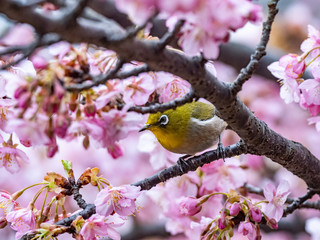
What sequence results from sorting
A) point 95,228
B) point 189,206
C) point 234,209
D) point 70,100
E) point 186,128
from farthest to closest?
point 186,128 < point 189,206 < point 234,209 < point 95,228 < point 70,100

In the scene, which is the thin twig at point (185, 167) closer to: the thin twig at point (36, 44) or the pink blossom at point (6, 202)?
the pink blossom at point (6, 202)

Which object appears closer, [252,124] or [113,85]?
[113,85]

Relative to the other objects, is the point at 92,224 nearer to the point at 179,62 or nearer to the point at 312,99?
the point at 179,62

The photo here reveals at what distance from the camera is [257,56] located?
3.95 feet

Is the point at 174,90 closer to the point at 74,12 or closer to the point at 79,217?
the point at 79,217

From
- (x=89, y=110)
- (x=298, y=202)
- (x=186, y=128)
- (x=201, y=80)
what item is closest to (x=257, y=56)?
(x=201, y=80)

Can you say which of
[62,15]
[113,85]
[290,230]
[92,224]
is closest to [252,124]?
[113,85]

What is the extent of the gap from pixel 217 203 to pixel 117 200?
70cm

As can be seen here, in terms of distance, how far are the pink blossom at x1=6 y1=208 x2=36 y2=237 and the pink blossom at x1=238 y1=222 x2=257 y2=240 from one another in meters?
0.64

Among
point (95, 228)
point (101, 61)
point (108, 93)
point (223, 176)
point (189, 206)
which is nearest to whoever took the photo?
point (108, 93)

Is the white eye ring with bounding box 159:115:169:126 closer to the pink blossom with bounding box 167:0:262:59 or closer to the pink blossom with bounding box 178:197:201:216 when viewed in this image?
the pink blossom with bounding box 178:197:201:216

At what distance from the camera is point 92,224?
4.45ft

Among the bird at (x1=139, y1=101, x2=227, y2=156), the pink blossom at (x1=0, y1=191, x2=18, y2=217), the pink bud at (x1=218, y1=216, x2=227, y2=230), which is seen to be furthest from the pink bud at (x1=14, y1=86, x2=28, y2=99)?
the bird at (x1=139, y1=101, x2=227, y2=156)

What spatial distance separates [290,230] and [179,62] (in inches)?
89.2
